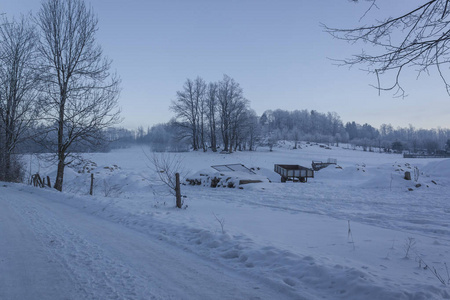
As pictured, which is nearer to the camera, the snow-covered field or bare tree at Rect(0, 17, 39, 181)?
the snow-covered field

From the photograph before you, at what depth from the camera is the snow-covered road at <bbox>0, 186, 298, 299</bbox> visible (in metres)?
3.26

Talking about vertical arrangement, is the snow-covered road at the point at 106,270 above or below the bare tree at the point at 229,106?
below

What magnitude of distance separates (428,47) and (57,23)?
674 inches

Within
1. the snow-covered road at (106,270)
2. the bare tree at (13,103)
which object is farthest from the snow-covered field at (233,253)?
the bare tree at (13,103)

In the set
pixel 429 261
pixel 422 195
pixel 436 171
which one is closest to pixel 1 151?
pixel 429 261

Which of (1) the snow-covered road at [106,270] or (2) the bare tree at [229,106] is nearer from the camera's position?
(1) the snow-covered road at [106,270]

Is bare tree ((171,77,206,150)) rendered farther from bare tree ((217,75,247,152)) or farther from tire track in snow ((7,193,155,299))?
tire track in snow ((7,193,155,299))

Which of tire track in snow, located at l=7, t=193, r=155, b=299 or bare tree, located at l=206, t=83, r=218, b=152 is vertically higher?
bare tree, located at l=206, t=83, r=218, b=152

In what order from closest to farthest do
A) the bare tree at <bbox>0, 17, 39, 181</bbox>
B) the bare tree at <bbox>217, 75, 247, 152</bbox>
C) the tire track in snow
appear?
the tire track in snow, the bare tree at <bbox>0, 17, 39, 181</bbox>, the bare tree at <bbox>217, 75, 247, 152</bbox>

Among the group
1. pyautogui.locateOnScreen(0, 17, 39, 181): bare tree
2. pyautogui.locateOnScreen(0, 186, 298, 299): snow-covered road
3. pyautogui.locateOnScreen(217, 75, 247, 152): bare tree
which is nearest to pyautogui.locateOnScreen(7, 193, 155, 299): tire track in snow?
pyautogui.locateOnScreen(0, 186, 298, 299): snow-covered road

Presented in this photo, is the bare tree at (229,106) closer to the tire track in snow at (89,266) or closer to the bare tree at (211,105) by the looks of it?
the bare tree at (211,105)

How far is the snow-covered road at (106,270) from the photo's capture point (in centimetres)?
326

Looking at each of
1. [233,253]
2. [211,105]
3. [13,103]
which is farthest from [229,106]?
[233,253]

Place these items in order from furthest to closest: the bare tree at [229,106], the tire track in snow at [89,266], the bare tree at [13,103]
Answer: the bare tree at [229,106], the bare tree at [13,103], the tire track in snow at [89,266]
